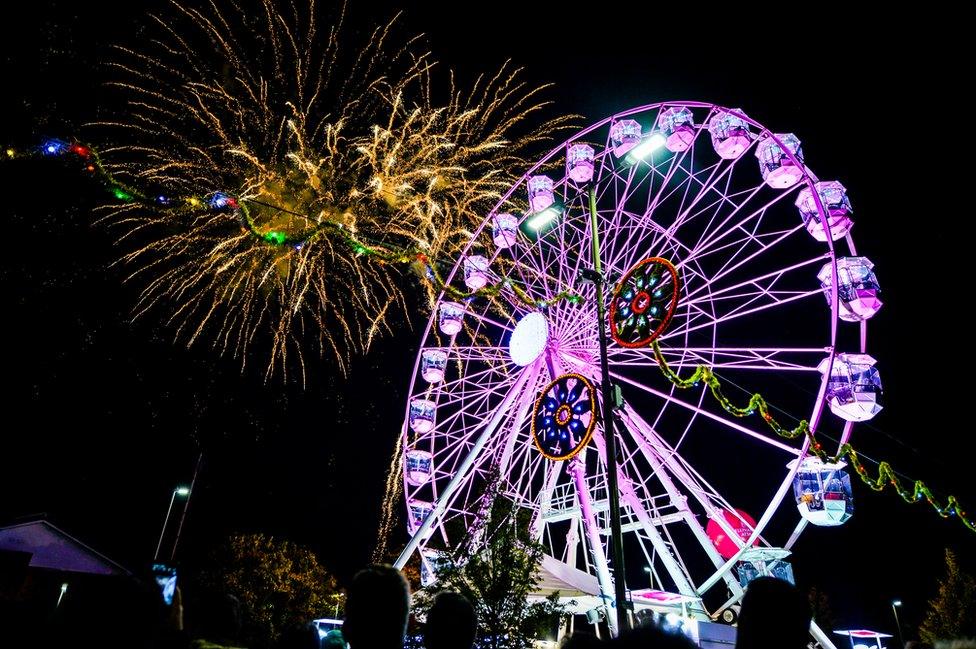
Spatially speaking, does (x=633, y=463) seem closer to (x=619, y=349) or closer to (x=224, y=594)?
(x=619, y=349)

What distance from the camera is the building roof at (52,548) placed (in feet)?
75.9

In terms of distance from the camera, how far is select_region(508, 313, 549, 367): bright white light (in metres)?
16.8

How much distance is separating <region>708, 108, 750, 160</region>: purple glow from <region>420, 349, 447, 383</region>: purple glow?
10.1 metres

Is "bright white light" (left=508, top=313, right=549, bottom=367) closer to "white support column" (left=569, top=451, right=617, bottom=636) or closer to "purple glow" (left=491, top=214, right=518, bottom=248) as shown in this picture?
"purple glow" (left=491, top=214, right=518, bottom=248)

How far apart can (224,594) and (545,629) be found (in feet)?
38.2

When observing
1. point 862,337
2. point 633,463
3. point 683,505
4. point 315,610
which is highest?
point 862,337

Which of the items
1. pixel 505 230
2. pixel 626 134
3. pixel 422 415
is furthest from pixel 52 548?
pixel 626 134

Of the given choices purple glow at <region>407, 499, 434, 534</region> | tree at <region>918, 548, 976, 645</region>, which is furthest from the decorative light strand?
tree at <region>918, 548, 976, 645</region>

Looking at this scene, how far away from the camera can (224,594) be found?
3.79m

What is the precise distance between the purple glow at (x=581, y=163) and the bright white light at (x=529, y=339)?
4.41 m

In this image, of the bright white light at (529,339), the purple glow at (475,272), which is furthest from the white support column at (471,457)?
the purple glow at (475,272)

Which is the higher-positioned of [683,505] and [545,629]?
[683,505]

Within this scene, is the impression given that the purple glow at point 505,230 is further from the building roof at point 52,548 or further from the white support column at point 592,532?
the building roof at point 52,548

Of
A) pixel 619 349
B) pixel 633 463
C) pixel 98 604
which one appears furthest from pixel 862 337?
pixel 98 604
